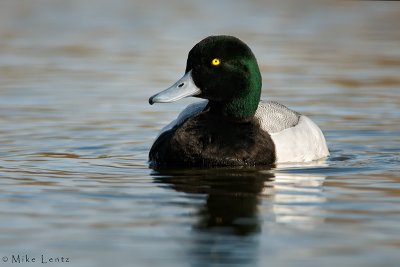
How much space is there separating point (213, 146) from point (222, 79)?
63 cm

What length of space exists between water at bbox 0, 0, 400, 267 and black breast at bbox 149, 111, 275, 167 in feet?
0.61

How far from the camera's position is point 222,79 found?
353 inches

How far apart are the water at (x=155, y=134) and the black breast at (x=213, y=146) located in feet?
0.61

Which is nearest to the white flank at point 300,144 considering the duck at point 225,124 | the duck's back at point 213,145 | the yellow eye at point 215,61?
the duck at point 225,124

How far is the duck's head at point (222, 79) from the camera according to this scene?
885 centimetres

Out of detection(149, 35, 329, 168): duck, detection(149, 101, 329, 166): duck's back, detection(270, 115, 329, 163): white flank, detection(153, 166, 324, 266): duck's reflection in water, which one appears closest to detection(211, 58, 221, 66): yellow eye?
detection(149, 35, 329, 168): duck

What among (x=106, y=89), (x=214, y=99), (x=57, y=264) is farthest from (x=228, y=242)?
(x=106, y=89)

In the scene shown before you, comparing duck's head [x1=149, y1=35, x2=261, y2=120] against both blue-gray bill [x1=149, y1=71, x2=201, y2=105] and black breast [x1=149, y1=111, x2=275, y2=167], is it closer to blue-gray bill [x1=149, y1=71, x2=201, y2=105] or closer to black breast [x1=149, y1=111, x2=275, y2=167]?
blue-gray bill [x1=149, y1=71, x2=201, y2=105]

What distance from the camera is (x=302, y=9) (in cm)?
2144

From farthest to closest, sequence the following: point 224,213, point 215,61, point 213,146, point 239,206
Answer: point 215,61, point 213,146, point 239,206, point 224,213

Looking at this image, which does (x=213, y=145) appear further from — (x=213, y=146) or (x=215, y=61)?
(x=215, y=61)

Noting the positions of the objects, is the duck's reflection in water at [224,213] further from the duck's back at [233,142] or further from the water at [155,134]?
the duck's back at [233,142]

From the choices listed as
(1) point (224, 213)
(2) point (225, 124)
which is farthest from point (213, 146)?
(1) point (224, 213)

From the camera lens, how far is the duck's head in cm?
885
